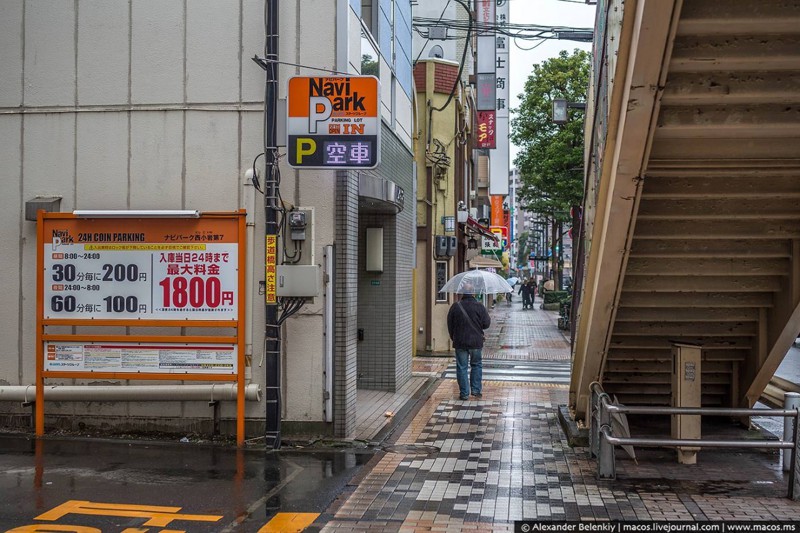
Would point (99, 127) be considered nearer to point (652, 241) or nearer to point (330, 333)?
point (330, 333)

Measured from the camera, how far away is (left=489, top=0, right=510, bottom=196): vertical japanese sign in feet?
116

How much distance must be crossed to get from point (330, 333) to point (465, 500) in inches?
117

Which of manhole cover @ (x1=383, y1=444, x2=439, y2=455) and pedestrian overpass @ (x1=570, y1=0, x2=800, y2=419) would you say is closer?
pedestrian overpass @ (x1=570, y1=0, x2=800, y2=419)

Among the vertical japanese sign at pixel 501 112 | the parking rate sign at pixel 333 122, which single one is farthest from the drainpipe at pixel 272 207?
the vertical japanese sign at pixel 501 112

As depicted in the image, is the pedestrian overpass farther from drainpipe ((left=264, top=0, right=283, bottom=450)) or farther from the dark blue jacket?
drainpipe ((left=264, top=0, right=283, bottom=450))

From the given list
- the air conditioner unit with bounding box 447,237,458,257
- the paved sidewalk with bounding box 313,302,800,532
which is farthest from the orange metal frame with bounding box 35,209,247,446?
the air conditioner unit with bounding box 447,237,458,257

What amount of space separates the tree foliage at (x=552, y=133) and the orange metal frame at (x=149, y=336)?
88.1 feet

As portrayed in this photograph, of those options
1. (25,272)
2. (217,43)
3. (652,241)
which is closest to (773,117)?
(652,241)

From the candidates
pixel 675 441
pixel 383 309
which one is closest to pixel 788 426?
pixel 675 441

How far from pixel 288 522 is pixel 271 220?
3.55 meters

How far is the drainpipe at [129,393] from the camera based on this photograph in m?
9.54

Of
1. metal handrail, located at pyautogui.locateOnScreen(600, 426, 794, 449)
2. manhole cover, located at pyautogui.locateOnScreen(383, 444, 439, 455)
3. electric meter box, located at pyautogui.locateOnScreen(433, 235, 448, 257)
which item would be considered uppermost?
electric meter box, located at pyautogui.locateOnScreen(433, 235, 448, 257)

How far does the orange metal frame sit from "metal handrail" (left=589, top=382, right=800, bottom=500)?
3953 mm

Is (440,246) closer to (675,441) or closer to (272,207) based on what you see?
(272,207)
